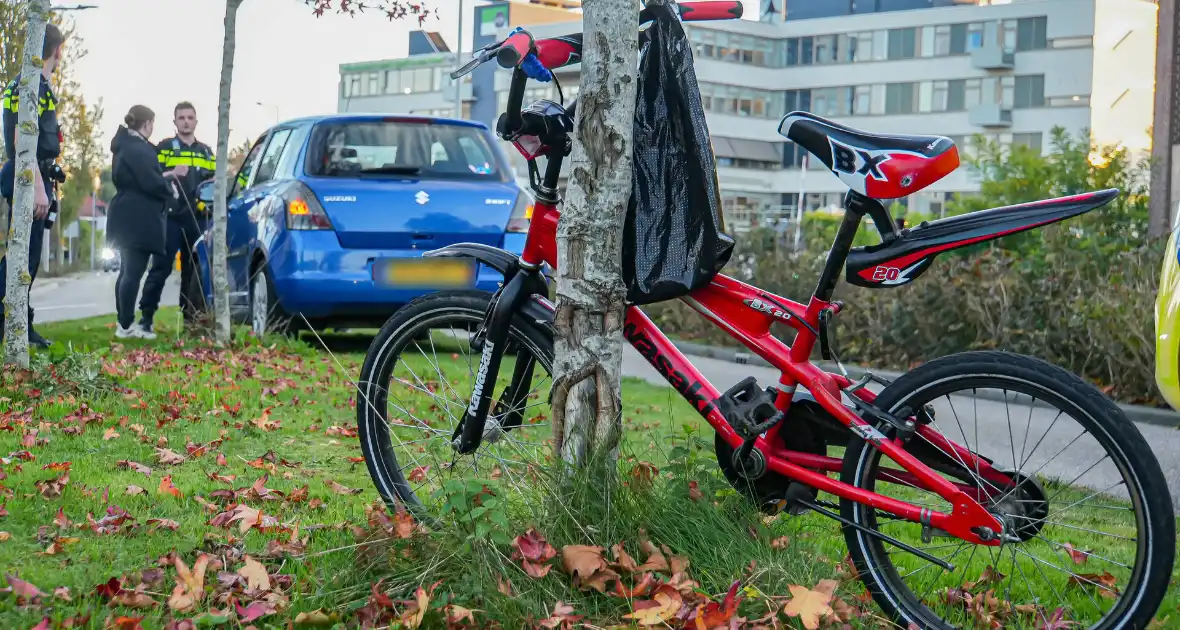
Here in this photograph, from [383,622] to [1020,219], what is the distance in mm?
1745

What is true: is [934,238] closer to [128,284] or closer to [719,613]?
[719,613]

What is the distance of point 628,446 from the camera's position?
3385 millimetres

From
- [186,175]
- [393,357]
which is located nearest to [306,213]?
[186,175]

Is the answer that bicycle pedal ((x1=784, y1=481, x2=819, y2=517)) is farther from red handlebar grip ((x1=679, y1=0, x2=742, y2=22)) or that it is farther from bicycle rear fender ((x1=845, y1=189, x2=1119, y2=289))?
red handlebar grip ((x1=679, y1=0, x2=742, y2=22))

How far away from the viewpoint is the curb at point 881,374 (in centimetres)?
353

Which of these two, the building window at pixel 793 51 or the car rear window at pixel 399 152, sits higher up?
the building window at pixel 793 51

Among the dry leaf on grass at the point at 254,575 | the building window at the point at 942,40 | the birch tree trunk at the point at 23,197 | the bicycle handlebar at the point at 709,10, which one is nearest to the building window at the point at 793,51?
the building window at the point at 942,40

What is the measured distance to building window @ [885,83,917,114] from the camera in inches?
2913

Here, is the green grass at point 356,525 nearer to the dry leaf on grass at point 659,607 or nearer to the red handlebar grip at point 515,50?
the dry leaf on grass at point 659,607

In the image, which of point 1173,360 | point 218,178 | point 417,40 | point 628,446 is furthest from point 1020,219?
point 417,40

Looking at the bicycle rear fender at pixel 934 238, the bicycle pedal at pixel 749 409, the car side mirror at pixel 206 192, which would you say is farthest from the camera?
the car side mirror at pixel 206 192

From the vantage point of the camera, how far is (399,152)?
374 inches

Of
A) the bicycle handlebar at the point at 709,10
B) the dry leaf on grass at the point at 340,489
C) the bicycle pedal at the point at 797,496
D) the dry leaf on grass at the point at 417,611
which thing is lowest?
the dry leaf on grass at the point at 340,489

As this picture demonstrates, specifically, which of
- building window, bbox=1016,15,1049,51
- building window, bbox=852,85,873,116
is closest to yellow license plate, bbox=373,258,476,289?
building window, bbox=1016,15,1049,51
